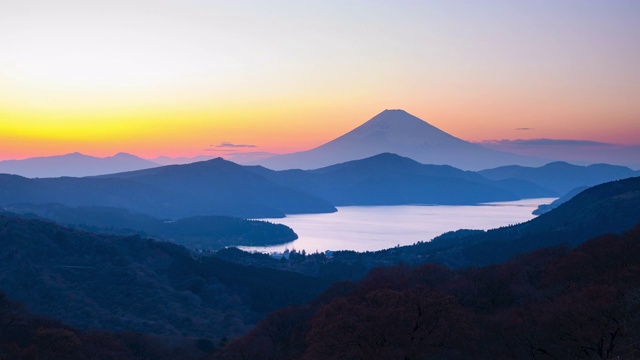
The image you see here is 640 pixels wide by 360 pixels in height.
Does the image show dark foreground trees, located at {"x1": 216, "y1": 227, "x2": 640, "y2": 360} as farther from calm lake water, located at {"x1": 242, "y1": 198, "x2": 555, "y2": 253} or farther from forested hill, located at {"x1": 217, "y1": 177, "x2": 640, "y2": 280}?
calm lake water, located at {"x1": 242, "y1": 198, "x2": 555, "y2": 253}

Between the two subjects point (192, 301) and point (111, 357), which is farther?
point (192, 301)

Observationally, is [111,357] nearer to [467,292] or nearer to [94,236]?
[467,292]

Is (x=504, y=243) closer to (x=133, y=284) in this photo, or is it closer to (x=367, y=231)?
(x=133, y=284)

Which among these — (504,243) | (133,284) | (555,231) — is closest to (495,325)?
(133,284)

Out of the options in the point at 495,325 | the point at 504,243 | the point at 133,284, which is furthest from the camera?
the point at 504,243

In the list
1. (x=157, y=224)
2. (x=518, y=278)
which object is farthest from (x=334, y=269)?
(x=157, y=224)

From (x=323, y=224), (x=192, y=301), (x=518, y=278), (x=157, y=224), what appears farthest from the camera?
(x=323, y=224)

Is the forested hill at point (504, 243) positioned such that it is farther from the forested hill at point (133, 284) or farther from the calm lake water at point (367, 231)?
the calm lake water at point (367, 231)

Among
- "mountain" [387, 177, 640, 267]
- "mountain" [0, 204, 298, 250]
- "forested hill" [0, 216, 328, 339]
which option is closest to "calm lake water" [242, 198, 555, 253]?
"mountain" [0, 204, 298, 250]
